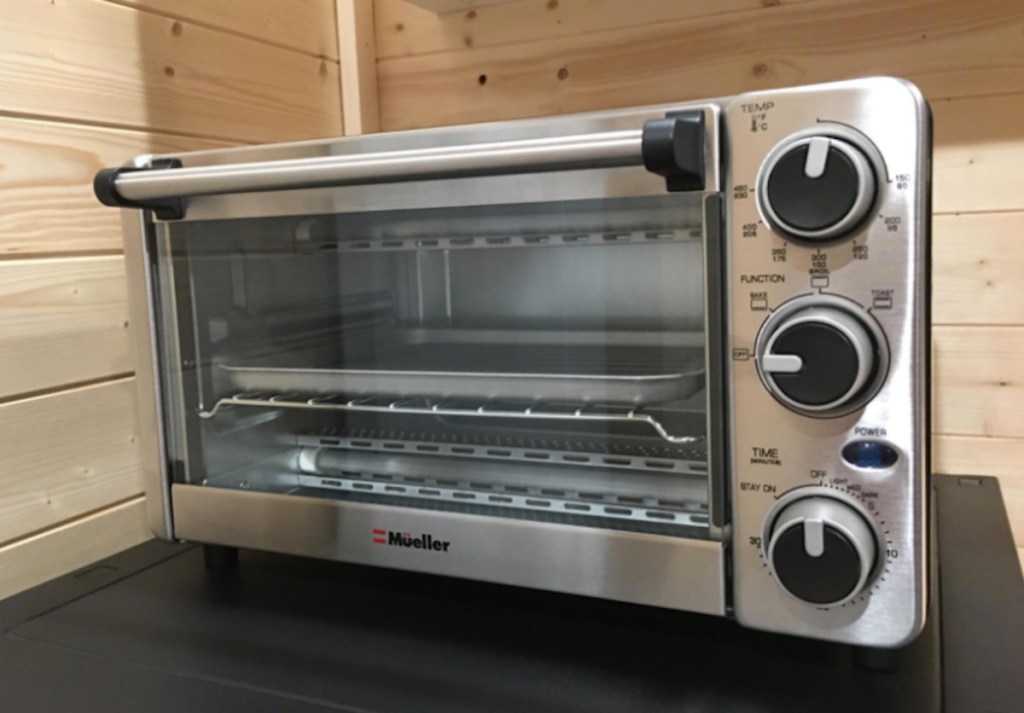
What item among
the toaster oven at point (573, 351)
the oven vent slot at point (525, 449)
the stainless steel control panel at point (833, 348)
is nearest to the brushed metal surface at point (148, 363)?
the toaster oven at point (573, 351)

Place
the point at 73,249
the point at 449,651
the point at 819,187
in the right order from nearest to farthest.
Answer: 1. the point at 819,187
2. the point at 449,651
3. the point at 73,249

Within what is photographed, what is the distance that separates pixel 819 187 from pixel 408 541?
379 millimetres

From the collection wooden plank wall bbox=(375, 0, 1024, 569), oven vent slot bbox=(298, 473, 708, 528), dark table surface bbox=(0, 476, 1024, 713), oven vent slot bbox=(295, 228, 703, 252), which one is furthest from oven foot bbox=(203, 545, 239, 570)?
wooden plank wall bbox=(375, 0, 1024, 569)

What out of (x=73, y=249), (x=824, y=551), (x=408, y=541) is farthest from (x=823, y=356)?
(x=73, y=249)

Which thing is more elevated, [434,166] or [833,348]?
[434,166]

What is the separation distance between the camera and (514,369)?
0.71m

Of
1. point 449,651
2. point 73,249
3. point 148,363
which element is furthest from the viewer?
point 73,249

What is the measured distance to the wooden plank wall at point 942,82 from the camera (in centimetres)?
92

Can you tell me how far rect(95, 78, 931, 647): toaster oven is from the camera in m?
0.52

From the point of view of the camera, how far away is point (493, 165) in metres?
0.59

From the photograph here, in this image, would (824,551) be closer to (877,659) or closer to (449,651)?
(877,659)

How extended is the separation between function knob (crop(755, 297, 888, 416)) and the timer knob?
6cm

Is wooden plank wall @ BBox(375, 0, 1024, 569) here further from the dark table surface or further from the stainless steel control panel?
the stainless steel control panel

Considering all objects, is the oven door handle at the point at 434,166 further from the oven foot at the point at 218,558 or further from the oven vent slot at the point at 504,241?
the oven foot at the point at 218,558
